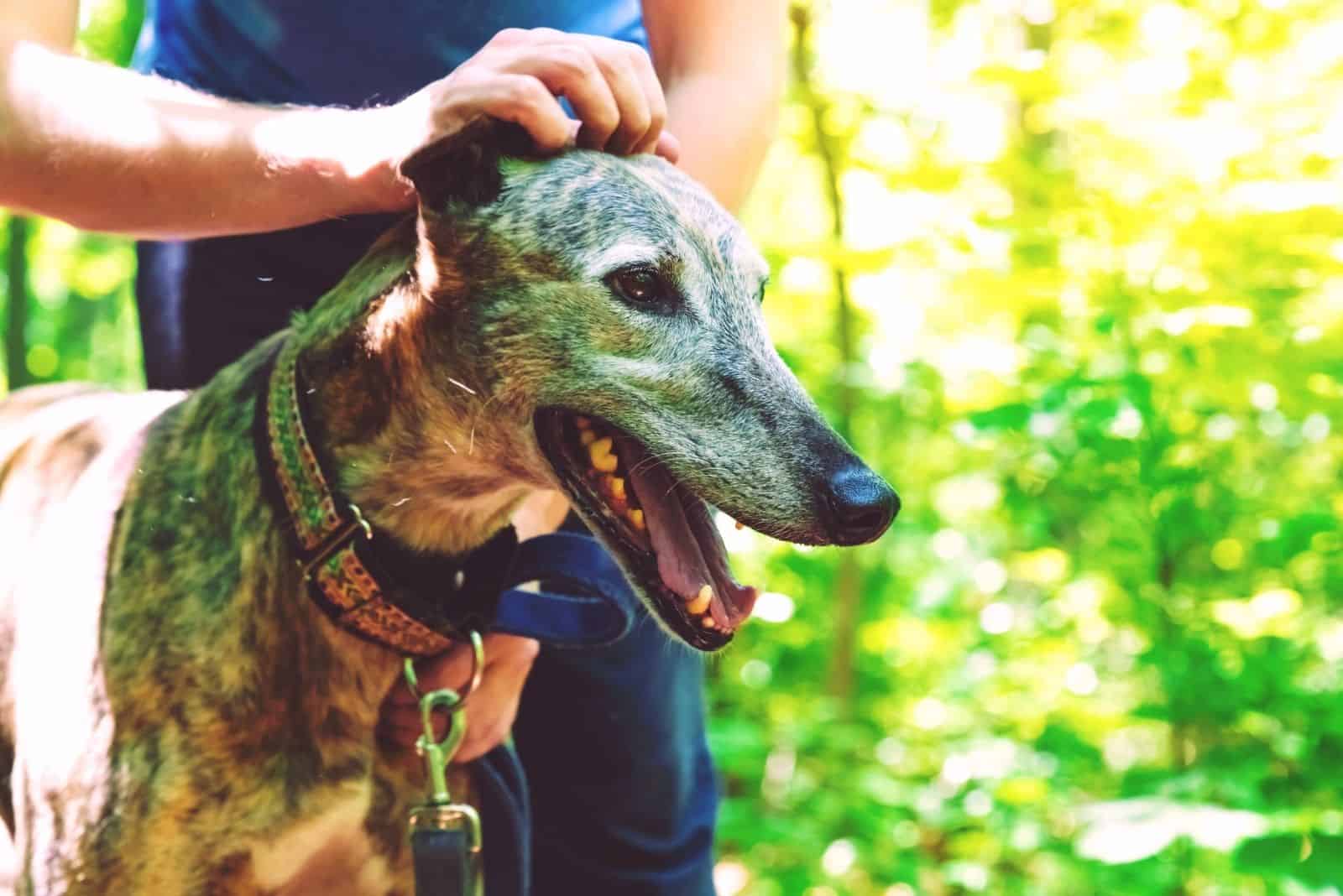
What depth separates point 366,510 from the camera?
5.74ft

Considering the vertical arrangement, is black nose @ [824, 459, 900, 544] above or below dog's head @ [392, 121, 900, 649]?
below

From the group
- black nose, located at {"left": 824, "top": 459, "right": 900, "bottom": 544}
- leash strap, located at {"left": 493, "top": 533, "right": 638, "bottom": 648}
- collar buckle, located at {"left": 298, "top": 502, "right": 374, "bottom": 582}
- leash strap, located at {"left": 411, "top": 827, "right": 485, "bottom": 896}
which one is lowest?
leash strap, located at {"left": 411, "top": 827, "right": 485, "bottom": 896}

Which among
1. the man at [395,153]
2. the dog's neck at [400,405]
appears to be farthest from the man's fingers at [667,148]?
the dog's neck at [400,405]

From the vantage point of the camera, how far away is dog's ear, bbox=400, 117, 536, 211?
155 centimetres

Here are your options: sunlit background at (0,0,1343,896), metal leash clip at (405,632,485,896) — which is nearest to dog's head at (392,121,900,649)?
metal leash clip at (405,632,485,896)

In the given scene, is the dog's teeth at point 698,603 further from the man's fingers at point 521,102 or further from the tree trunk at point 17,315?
the tree trunk at point 17,315

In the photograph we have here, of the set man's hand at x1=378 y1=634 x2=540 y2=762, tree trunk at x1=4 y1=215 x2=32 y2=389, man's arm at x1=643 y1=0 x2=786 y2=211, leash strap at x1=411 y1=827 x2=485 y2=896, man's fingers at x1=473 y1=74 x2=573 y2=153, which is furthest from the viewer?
tree trunk at x1=4 y1=215 x2=32 y2=389

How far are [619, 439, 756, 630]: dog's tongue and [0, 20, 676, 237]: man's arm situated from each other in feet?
1.46

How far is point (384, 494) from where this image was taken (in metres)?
1.75

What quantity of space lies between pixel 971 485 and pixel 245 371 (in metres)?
4.55

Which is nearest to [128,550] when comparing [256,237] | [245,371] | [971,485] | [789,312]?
[245,371]

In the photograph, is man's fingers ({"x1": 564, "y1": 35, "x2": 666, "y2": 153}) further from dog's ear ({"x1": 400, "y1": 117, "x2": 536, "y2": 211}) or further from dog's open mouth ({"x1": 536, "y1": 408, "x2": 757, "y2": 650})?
dog's open mouth ({"x1": 536, "y1": 408, "x2": 757, "y2": 650})

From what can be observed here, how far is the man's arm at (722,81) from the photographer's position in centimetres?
203

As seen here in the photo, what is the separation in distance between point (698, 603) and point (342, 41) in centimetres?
104
